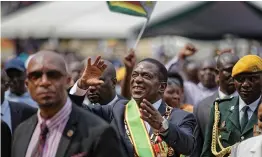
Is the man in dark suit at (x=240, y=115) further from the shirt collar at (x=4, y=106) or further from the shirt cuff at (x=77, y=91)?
the shirt collar at (x=4, y=106)

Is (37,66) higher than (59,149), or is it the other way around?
(37,66)

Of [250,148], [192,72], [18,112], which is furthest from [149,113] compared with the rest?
[192,72]

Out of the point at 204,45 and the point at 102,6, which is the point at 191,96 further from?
the point at 204,45

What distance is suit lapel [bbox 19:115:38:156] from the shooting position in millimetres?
5903

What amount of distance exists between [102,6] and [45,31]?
2.47 meters

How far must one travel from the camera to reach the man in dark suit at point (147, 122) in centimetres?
715

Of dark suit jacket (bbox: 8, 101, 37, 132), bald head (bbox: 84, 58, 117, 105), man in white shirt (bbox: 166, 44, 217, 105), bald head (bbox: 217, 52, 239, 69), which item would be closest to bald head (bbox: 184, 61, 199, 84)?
man in white shirt (bbox: 166, 44, 217, 105)

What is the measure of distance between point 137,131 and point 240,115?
3.94ft

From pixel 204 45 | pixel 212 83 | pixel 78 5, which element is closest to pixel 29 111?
pixel 212 83

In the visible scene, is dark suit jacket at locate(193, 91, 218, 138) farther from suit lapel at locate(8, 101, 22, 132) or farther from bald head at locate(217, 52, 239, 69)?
suit lapel at locate(8, 101, 22, 132)

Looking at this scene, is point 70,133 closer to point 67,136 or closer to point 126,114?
point 67,136

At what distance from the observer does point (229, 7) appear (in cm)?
2233

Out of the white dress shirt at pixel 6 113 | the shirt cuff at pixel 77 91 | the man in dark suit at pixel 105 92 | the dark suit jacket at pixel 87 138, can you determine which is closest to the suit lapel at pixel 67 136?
the dark suit jacket at pixel 87 138

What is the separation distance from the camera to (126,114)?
7664 millimetres
